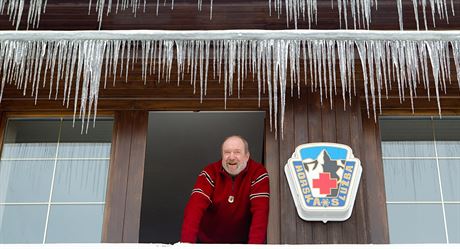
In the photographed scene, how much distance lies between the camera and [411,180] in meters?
5.16

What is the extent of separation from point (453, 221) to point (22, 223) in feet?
9.79

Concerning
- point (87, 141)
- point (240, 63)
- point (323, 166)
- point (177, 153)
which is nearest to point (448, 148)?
point (323, 166)

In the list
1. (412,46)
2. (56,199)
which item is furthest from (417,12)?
(56,199)

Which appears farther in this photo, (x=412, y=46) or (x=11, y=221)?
(x=11, y=221)

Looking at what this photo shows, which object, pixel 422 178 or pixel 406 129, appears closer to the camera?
pixel 422 178

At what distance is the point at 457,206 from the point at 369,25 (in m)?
1.40

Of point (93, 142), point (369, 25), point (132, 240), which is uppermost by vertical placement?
point (369, 25)

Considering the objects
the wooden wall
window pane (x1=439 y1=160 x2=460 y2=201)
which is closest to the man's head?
the wooden wall

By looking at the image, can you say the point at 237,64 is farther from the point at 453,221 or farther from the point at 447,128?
the point at 453,221

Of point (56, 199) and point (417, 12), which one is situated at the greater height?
point (417, 12)

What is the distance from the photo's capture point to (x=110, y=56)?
507 cm

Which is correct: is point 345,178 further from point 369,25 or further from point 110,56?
point 110,56

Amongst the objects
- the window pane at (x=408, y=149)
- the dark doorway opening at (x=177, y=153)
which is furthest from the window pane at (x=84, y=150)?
the window pane at (x=408, y=149)

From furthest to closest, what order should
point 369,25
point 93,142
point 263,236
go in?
1. point 93,142
2. point 369,25
3. point 263,236
